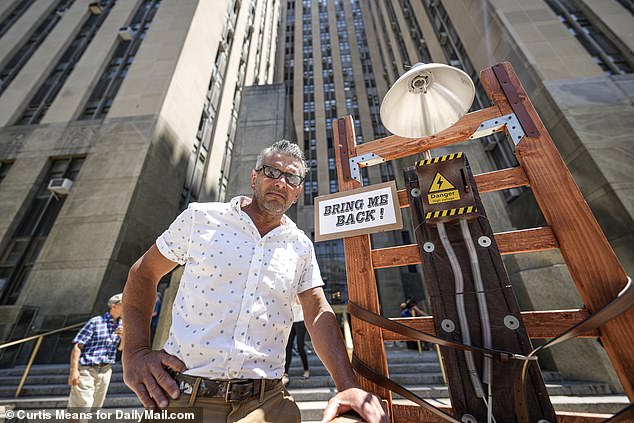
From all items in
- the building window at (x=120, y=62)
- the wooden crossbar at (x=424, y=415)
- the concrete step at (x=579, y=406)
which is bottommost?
the concrete step at (x=579, y=406)

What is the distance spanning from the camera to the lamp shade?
1.80 metres

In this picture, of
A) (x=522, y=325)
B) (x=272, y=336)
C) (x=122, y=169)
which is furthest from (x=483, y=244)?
(x=122, y=169)

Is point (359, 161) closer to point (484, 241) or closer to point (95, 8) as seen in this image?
point (484, 241)

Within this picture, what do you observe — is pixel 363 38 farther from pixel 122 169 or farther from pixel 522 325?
pixel 522 325

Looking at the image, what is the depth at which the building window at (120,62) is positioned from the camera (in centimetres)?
1181

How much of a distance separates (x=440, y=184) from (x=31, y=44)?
73.8ft

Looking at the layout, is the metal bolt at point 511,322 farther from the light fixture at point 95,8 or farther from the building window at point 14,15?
the building window at point 14,15

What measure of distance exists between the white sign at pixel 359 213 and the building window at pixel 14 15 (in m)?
23.5

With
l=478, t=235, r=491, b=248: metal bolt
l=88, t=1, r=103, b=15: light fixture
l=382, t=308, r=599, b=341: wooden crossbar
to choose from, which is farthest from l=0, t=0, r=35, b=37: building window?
l=382, t=308, r=599, b=341: wooden crossbar

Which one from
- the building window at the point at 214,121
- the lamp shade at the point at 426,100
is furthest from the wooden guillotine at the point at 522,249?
the building window at the point at 214,121

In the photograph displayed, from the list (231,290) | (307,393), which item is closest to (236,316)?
(231,290)

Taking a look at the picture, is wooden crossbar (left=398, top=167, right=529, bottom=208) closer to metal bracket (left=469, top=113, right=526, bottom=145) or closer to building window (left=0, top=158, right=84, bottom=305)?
metal bracket (left=469, top=113, right=526, bottom=145)

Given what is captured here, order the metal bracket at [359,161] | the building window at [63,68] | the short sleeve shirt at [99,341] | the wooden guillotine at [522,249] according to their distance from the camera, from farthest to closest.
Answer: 1. the building window at [63,68]
2. the short sleeve shirt at [99,341]
3. the metal bracket at [359,161]
4. the wooden guillotine at [522,249]

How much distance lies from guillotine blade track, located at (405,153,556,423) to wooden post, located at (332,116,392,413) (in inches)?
16.1
